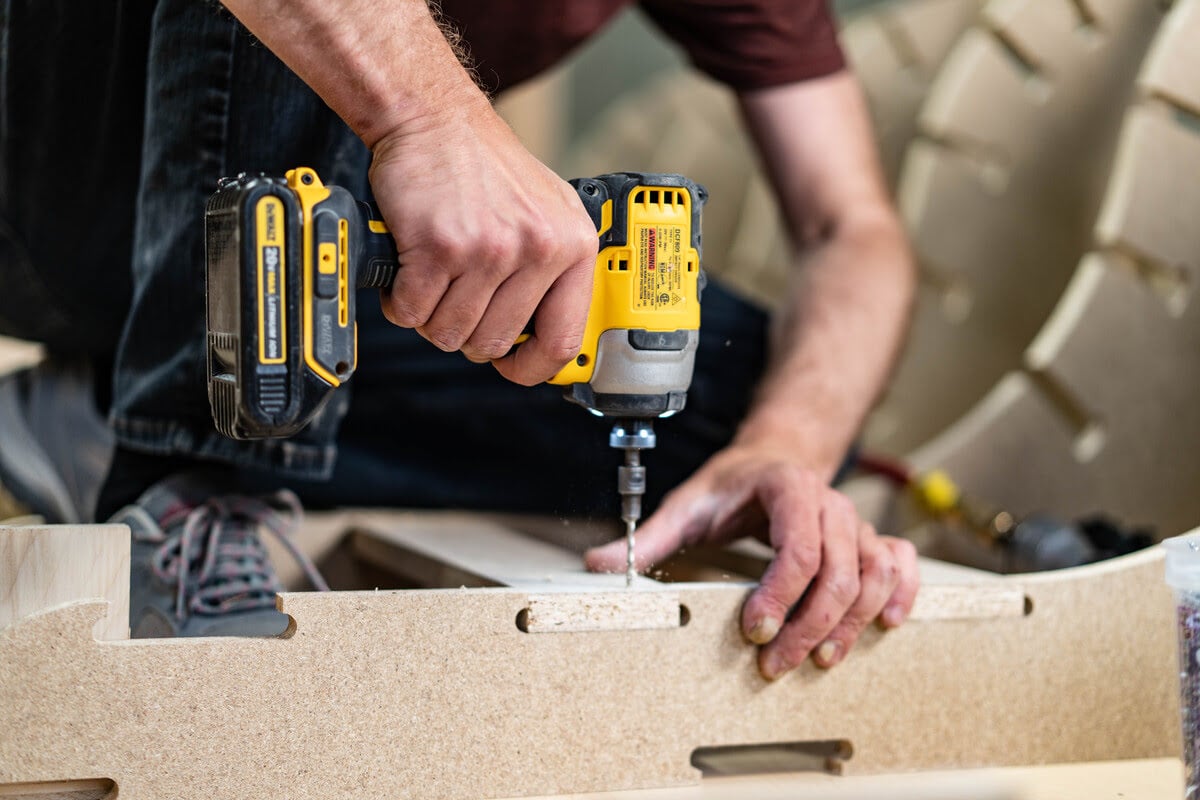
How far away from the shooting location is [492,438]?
1512mm

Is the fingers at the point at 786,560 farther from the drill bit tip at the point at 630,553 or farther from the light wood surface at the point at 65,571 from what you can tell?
the light wood surface at the point at 65,571

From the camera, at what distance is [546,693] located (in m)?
0.90

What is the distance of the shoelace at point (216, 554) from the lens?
105 centimetres

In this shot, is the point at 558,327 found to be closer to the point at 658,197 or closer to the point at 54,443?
the point at 658,197

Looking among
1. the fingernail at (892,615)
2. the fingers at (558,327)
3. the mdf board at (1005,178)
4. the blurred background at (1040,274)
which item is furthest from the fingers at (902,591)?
the mdf board at (1005,178)

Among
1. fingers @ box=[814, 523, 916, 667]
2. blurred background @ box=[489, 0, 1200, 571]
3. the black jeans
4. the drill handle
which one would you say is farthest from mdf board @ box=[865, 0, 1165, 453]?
the drill handle

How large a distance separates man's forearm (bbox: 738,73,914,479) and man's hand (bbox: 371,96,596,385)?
46cm

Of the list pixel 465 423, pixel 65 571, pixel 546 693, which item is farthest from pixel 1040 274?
pixel 65 571

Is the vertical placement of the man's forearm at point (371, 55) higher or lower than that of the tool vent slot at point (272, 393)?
higher

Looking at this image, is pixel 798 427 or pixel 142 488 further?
pixel 798 427

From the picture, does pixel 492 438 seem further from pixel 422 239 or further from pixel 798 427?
pixel 422 239

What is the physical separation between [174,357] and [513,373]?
0.37 meters

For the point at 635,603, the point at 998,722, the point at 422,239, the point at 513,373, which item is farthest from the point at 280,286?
the point at 998,722

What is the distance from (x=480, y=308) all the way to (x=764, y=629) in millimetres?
334
